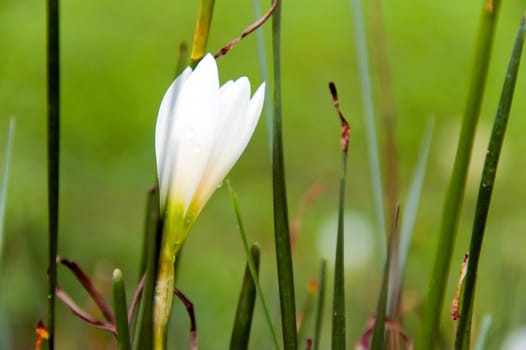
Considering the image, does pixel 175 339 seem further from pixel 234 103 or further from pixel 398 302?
pixel 234 103

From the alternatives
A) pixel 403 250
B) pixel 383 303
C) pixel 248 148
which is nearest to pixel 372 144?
pixel 403 250

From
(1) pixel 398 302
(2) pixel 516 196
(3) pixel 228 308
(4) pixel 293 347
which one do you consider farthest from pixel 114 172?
(4) pixel 293 347

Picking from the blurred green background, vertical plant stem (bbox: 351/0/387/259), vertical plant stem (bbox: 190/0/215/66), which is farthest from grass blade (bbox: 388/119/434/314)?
the blurred green background

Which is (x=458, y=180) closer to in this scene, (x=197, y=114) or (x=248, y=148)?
(x=197, y=114)

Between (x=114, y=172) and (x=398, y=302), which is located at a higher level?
(x=114, y=172)

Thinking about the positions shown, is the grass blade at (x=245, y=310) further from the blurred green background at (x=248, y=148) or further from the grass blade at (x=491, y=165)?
the blurred green background at (x=248, y=148)

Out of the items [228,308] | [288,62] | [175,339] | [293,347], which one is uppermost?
[288,62]

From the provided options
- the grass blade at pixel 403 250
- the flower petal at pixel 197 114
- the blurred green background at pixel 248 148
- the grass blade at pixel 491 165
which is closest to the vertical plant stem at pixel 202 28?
the flower petal at pixel 197 114

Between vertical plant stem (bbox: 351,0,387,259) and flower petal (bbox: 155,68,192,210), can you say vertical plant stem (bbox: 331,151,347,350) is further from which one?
vertical plant stem (bbox: 351,0,387,259)
